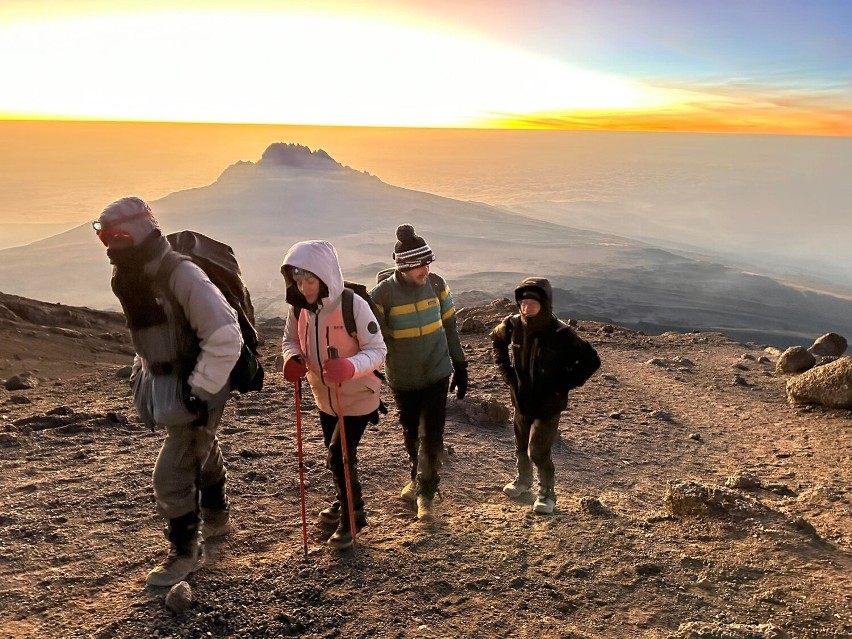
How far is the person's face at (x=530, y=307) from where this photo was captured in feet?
13.0

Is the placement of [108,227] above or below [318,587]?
above

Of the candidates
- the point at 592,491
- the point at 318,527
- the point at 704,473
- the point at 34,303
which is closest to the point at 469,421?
the point at 592,491

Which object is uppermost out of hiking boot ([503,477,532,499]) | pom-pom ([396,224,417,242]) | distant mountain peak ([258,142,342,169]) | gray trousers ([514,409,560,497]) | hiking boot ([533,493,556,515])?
distant mountain peak ([258,142,342,169])

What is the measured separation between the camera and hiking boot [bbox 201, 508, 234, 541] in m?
3.81

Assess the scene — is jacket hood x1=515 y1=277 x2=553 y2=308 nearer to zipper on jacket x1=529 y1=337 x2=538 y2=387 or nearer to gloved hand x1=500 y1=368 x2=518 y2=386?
zipper on jacket x1=529 y1=337 x2=538 y2=387

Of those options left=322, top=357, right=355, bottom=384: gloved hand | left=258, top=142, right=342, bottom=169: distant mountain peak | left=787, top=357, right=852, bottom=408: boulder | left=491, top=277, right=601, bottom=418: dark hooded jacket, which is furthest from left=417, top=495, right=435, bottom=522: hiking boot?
left=258, top=142, right=342, bottom=169: distant mountain peak

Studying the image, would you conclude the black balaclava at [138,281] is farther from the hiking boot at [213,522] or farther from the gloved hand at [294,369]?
the hiking boot at [213,522]

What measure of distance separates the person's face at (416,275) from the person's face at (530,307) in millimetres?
683

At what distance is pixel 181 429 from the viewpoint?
3080 mm

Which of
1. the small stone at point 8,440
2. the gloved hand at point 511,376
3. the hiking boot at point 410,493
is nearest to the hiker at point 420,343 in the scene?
the hiking boot at point 410,493

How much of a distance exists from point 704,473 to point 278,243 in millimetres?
84820

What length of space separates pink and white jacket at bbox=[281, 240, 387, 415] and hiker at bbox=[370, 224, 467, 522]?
0.50m

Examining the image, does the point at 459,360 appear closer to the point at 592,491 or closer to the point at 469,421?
the point at 592,491

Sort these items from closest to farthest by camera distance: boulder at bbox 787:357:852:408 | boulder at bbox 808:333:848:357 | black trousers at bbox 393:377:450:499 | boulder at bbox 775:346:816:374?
black trousers at bbox 393:377:450:499, boulder at bbox 787:357:852:408, boulder at bbox 775:346:816:374, boulder at bbox 808:333:848:357
